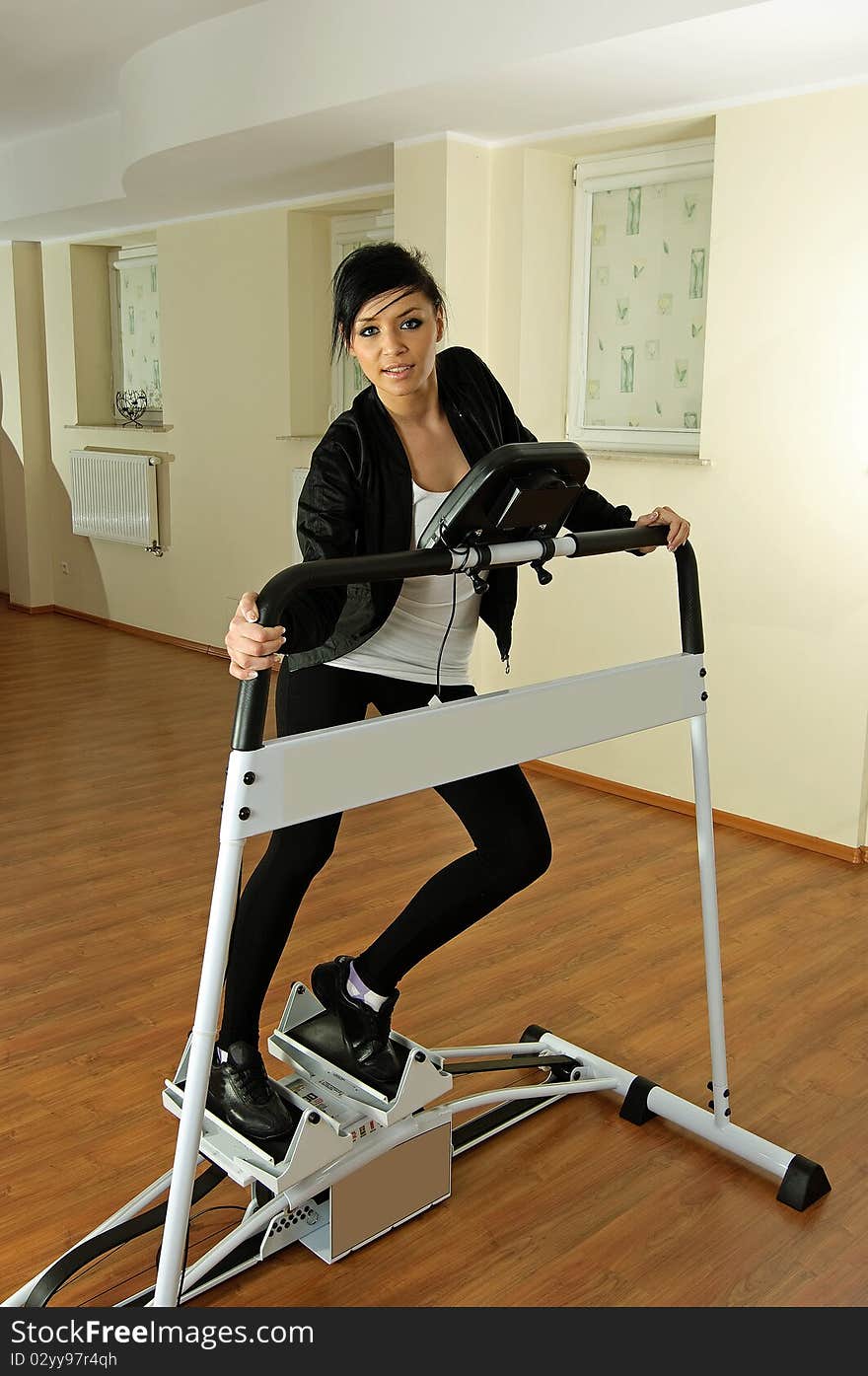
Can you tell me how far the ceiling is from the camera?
319 centimetres

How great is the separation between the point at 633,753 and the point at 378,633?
8.48 ft

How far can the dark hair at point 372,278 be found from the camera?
1.89m

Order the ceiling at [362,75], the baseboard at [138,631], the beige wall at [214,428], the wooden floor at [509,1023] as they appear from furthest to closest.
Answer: the baseboard at [138,631], the beige wall at [214,428], the ceiling at [362,75], the wooden floor at [509,1023]

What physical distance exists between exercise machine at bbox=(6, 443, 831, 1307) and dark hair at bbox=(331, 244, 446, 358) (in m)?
0.41

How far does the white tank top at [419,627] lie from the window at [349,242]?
3987mm

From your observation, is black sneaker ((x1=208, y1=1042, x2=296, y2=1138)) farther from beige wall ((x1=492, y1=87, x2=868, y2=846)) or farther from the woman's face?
beige wall ((x1=492, y1=87, x2=868, y2=846))

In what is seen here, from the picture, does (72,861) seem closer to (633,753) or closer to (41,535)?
(633,753)

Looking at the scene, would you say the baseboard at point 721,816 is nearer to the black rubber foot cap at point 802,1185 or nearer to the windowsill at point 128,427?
the black rubber foot cap at point 802,1185

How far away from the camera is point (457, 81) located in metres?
3.59

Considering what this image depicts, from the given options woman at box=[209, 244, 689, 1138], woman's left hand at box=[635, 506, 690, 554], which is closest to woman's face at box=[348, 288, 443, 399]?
woman at box=[209, 244, 689, 1138]

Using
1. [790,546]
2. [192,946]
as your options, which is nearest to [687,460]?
[790,546]

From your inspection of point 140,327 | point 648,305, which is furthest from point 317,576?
point 140,327

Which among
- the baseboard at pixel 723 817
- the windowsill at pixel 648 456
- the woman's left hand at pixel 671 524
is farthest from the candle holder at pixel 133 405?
the woman's left hand at pixel 671 524

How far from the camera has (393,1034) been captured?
214 cm
